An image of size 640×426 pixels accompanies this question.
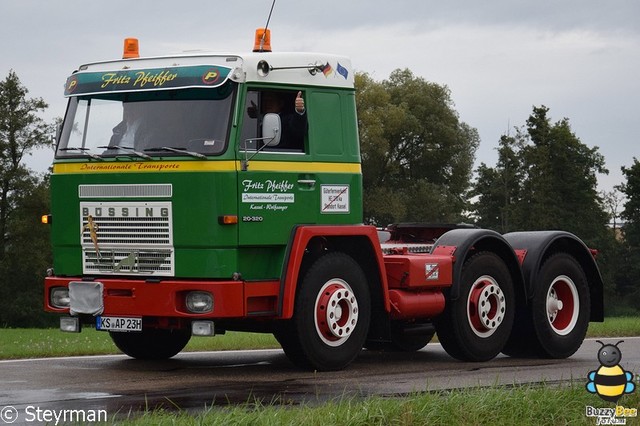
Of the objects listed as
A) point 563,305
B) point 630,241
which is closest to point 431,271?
point 563,305

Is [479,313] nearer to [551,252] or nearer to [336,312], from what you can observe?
[551,252]

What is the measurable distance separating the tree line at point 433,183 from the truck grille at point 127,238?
50459mm

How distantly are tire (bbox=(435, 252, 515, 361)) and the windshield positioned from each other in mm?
3587

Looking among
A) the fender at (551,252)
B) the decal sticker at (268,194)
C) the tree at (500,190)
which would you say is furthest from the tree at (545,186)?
the decal sticker at (268,194)

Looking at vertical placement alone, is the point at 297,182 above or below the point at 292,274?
above

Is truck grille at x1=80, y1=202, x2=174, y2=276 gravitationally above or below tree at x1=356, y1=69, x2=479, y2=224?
below

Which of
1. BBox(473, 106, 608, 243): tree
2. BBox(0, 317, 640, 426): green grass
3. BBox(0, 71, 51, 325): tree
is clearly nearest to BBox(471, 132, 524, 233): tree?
BBox(473, 106, 608, 243): tree

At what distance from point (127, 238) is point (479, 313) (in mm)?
4153

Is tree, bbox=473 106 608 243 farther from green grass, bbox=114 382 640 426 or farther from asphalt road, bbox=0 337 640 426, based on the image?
green grass, bbox=114 382 640 426

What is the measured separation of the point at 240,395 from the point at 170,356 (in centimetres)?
413

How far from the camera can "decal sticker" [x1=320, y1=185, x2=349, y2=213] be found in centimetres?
1325

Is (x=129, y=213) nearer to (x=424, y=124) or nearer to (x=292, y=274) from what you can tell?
(x=292, y=274)

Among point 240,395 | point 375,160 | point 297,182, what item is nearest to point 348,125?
point 297,182

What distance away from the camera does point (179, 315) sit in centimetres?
1238
